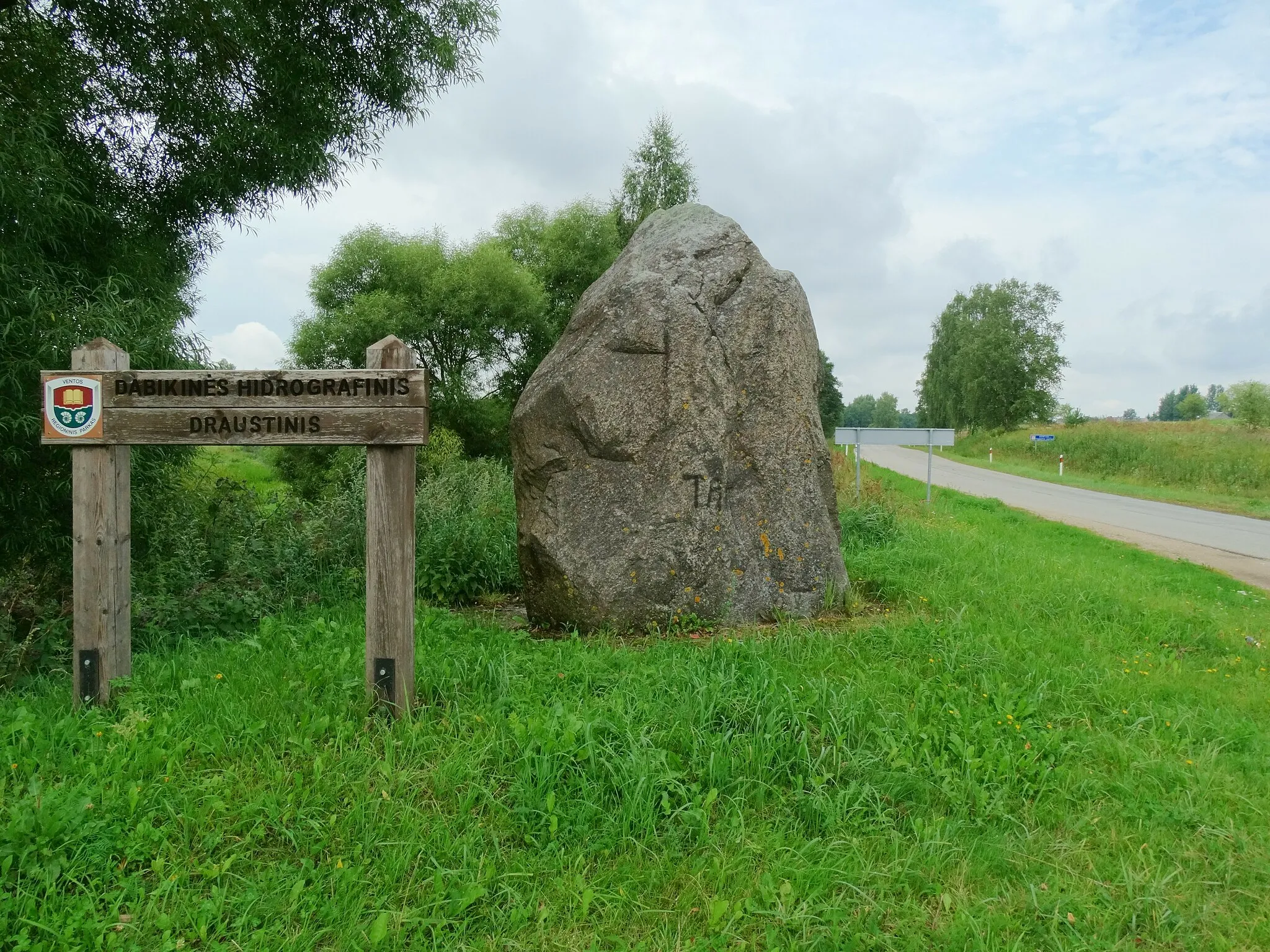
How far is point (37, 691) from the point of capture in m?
4.76

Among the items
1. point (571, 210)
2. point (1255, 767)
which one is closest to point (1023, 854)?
point (1255, 767)

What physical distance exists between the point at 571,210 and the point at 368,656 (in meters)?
23.9

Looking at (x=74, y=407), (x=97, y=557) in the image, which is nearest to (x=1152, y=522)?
(x=97, y=557)

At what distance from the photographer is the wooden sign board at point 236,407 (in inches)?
163

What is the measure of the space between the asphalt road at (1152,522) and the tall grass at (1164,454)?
360cm

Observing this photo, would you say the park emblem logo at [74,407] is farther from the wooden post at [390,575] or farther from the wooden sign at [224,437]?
the wooden post at [390,575]

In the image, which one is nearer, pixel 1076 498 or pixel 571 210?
pixel 1076 498

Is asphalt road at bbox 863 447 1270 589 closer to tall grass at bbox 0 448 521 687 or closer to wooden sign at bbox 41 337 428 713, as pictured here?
tall grass at bbox 0 448 521 687

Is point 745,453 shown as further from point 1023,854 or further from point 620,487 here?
point 1023,854

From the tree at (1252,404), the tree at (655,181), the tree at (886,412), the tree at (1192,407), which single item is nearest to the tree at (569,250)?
the tree at (655,181)

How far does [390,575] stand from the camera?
162 inches

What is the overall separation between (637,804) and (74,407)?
12.2 ft

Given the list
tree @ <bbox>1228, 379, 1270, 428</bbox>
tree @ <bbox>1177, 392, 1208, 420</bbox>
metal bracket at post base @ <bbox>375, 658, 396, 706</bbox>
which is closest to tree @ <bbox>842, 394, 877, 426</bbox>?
tree @ <bbox>1177, 392, 1208, 420</bbox>

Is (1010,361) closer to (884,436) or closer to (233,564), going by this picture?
(884,436)
